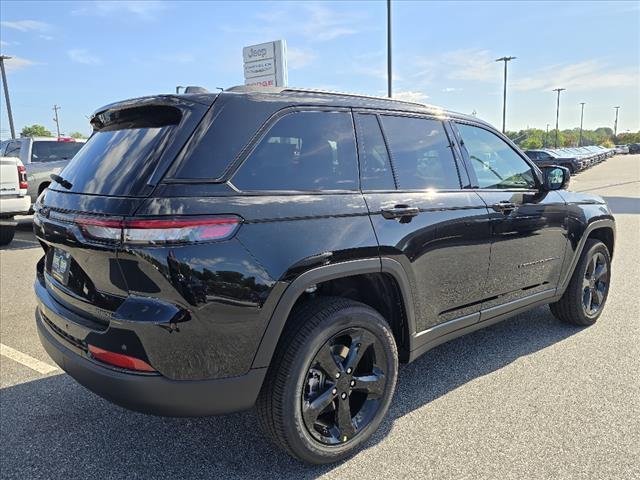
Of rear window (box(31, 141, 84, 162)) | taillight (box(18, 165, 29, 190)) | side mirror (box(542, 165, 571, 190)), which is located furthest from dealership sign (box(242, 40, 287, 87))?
side mirror (box(542, 165, 571, 190))

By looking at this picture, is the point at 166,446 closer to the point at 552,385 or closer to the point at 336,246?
the point at 336,246

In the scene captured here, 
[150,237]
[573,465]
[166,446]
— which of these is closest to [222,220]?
[150,237]

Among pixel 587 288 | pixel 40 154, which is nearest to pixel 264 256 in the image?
pixel 587 288

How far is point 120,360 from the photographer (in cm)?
209

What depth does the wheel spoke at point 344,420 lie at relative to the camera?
8.29ft

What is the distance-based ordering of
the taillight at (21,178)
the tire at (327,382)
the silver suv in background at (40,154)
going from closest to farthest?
the tire at (327,382)
the taillight at (21,178)
the silver suv in background at (40,154)

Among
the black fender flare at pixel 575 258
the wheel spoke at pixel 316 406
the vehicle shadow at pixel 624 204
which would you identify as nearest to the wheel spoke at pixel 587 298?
the black fender flare at pixel 575 258

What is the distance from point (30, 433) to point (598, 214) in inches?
180

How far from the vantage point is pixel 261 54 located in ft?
61.5

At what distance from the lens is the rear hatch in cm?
209

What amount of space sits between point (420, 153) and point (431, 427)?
1630mm

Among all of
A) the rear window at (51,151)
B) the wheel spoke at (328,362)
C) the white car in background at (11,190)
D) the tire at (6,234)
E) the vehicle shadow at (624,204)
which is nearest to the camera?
the wheel spoke at (328,362)

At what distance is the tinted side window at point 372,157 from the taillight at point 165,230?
0.91 meters

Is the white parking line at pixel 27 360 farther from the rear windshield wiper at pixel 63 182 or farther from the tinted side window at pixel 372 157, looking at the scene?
the tinted side window at pixel 372 157
